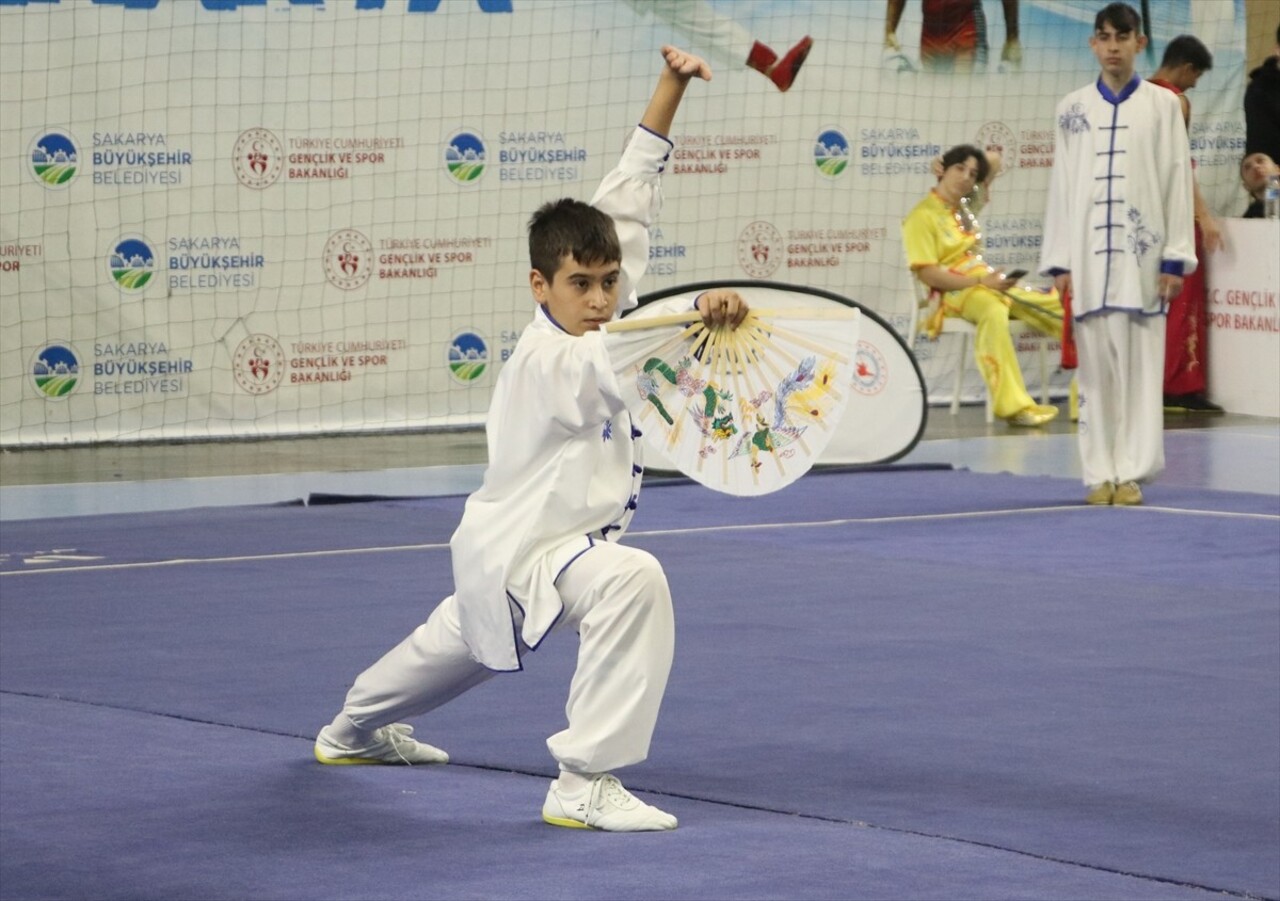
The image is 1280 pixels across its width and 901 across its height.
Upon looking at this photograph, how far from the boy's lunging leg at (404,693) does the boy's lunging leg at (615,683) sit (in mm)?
337

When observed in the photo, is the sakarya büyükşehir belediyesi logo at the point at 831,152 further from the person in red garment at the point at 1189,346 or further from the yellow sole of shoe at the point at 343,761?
the yellow sole of shoe at the point at 343,761

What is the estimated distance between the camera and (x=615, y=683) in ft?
13.8

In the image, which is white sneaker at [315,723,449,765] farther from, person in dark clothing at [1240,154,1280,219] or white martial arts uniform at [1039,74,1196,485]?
person in dark clothing at [1240,154,1280,219]

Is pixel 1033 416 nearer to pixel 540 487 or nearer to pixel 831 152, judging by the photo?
pixel 831 152

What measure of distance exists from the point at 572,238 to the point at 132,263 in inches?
313

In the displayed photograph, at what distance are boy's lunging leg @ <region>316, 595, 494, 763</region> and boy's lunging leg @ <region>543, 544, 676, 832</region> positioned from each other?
337mm

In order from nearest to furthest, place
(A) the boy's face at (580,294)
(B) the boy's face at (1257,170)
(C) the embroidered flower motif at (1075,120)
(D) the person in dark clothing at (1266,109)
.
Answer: (A) the boy's face at (580,294)
(C) the embroidered flower motif at (1075,120)
(B) the boy's face at (1257,170)
(D) the person in dark clothing at (1266,109)

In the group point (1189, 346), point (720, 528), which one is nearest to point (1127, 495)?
point (720, 528)

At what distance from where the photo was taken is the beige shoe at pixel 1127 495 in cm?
931

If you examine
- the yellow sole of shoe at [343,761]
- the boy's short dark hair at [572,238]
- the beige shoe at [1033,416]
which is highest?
the boy's short dark hair at [572,238]

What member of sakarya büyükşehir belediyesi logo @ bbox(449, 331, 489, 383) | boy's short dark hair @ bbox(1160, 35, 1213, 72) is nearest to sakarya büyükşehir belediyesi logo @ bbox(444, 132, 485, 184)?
sakarya büyükşehir belediyesi logo @ bbox(449, 331, 489, 383)

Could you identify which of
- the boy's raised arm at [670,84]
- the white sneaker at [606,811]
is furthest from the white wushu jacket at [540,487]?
the boy's raised arm at [670,84]

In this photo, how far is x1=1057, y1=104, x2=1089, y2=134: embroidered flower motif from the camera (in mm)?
9148

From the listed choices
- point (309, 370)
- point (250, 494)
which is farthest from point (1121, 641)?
point (309, 370)
